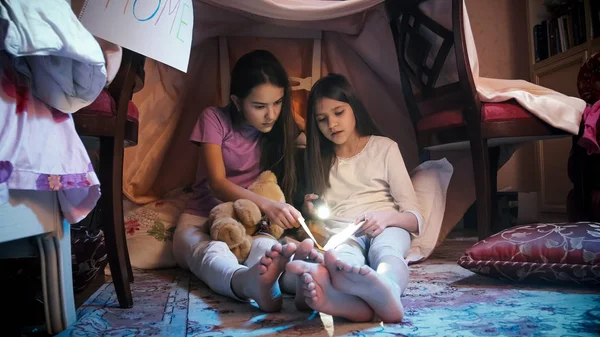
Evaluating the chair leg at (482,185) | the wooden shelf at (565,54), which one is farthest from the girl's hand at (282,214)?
the wooden shelf at (565,54)

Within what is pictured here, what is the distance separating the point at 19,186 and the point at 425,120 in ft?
3.41

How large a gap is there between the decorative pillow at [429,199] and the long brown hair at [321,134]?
20cm

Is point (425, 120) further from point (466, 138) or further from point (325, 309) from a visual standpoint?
point (325, 309)

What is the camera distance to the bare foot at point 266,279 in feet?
2.48

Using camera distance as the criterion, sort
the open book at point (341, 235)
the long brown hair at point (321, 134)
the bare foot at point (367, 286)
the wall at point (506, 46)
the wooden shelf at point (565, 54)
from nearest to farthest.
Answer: the bare foot at point (367, 286) → the open book at point (341, 235) → the long brown hair at point (321, 134) → the wooden shelf at point (565, 54) → the wall at point (506, 46)

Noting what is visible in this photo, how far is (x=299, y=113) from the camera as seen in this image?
146 centimetres

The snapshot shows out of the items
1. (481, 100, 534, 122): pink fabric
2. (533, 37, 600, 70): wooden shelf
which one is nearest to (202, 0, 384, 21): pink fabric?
(481, 100, 534, 122): pink fabric

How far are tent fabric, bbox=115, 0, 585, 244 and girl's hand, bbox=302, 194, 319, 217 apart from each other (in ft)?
1.07

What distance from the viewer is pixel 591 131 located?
1202 millimetres

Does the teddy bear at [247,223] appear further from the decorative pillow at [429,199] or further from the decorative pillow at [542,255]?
the decorative pillow at [542,255]

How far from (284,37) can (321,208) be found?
60 cm

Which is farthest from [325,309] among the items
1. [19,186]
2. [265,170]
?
[265,170]

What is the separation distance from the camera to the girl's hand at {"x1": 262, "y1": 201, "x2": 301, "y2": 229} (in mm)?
1078

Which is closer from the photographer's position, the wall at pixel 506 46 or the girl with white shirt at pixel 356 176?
the girl with white shirt at pixel 356 176
